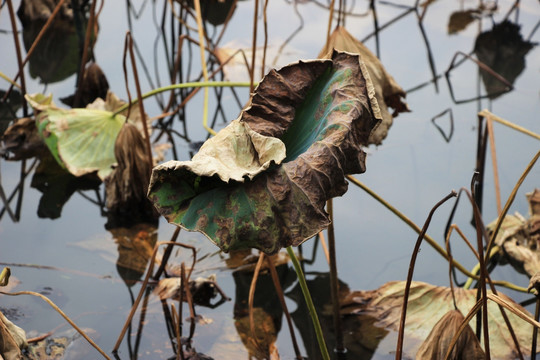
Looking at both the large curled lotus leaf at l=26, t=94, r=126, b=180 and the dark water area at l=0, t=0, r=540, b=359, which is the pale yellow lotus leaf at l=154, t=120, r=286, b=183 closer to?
the dark water area at l=0, t=0, r=540, b=359

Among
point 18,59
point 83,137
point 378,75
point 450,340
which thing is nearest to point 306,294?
point 450,340

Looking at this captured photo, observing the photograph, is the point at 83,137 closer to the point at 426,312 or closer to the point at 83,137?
the point at 83,137

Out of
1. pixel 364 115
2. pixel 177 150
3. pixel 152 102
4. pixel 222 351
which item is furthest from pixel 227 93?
pixel 364 115

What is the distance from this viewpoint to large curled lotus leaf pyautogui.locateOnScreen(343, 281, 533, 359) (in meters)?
1.12

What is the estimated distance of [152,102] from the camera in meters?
2.15

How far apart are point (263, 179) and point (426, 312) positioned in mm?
561

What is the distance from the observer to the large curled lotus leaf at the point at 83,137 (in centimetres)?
161

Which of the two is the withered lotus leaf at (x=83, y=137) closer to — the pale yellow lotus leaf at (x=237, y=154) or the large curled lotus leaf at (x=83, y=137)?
the large curled lotus leaf at (x=83, y=137)

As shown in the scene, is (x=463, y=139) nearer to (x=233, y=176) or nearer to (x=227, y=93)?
(x=227, y=93)

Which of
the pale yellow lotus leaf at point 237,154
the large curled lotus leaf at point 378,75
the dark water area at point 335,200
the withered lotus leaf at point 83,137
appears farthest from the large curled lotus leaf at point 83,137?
the pale yellow lotus leaf at point 237,154

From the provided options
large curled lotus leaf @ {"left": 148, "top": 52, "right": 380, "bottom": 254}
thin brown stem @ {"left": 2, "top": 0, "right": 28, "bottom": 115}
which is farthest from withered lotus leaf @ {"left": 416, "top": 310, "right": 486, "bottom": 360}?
thin brown stem @ {"left": 2, "top": 0, "right": 28, "bottom": 115}

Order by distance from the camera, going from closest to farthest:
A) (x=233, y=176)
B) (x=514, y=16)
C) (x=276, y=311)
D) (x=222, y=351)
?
1. (x=233, y=176)
2. (x=222, y=351)
3. (x=276, y=311)
4. (x=514, y=16)

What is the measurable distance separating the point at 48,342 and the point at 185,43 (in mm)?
1589

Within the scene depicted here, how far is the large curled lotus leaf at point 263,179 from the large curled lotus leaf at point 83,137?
890 millimetres
